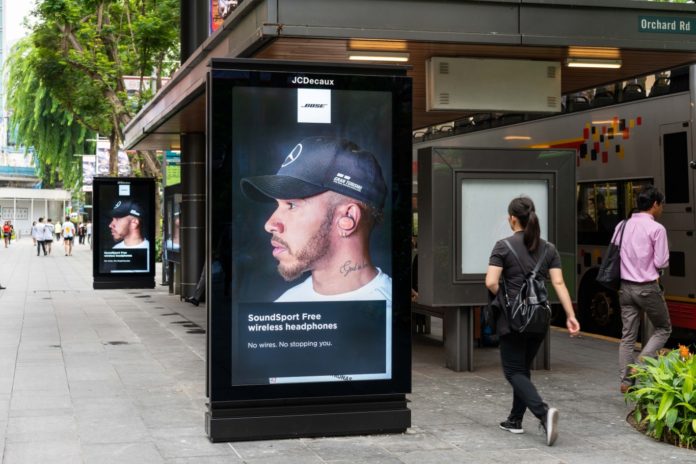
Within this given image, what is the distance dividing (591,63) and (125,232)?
13.7m

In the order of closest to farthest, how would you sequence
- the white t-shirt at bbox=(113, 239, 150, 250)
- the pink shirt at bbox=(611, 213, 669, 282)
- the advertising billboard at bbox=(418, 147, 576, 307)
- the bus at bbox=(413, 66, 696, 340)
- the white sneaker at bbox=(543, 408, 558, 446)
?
the white sneaker at bbox=(543, 408, 558, 446) < the pink shirt at bbox=(611, 213, 669, 282) < the advertising billboard at bbox=(418, 147, 576, 307) < the bus at bbox=(413, 66, 696, 340) < the white t-shirt at bbox=(113, 239, 150, 250)

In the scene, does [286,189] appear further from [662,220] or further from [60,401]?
[662,220]

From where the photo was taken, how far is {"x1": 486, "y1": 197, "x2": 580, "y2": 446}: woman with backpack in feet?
21.1

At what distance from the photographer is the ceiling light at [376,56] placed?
956cm

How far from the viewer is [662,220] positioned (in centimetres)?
1135

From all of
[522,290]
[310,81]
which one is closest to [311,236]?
[310,81]

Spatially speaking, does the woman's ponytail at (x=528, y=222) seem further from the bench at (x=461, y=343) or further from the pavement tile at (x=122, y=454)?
the bench at (x=461, y=343)

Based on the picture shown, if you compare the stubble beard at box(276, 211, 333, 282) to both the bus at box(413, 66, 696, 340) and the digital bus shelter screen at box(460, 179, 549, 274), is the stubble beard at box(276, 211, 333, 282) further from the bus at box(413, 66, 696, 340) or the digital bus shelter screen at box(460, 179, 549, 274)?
the bus at box(413, 66, 696, 340)

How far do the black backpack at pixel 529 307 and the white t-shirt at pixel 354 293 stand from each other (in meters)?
0.86

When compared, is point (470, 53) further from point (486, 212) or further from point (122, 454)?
point (122, 454)

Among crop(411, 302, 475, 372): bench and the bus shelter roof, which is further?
crop(411, 302, 475, 372): bench

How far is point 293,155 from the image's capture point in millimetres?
6465

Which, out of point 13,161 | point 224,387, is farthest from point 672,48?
point 13,161

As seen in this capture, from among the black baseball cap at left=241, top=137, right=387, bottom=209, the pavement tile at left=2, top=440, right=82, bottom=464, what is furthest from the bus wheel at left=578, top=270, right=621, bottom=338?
the pavement tile at left=2, top=440, right=82, bottom=464
